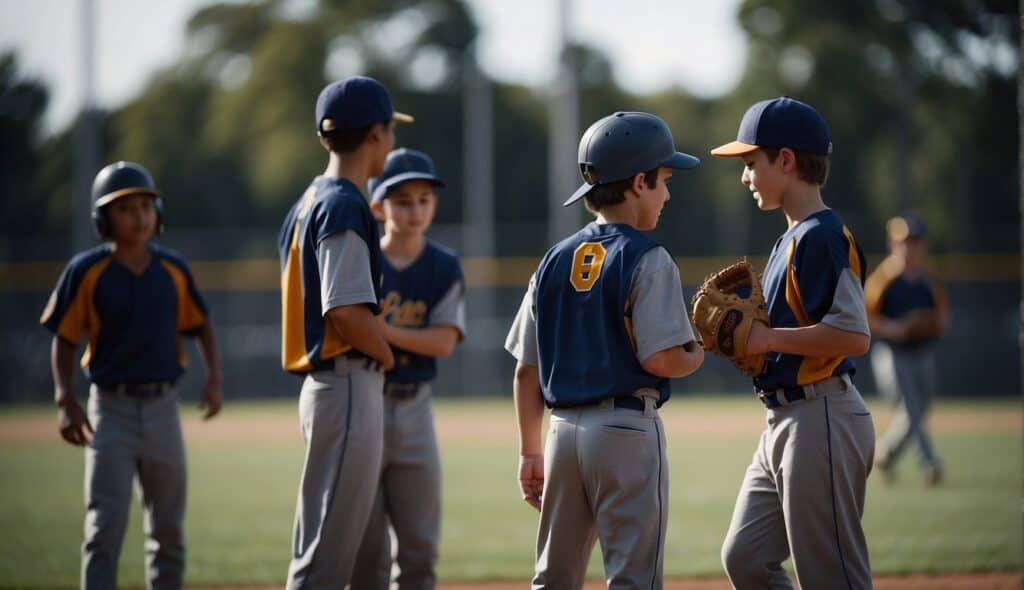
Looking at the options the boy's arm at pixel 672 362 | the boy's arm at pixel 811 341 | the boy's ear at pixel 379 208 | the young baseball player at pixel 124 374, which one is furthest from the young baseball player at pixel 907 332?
the boy's arm at pixel 672 362

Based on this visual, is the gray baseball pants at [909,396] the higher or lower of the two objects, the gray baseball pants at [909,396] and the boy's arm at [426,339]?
the lower

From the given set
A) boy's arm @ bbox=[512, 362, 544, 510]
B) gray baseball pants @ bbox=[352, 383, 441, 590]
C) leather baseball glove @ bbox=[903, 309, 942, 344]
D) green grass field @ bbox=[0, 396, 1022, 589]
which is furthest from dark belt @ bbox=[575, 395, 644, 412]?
leather baseball glove @ bbox=[903, 309, 942, 344]

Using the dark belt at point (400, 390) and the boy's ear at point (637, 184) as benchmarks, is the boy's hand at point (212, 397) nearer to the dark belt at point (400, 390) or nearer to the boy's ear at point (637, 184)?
the dark belt at point (400, 390)

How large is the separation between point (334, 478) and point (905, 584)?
3434 mm

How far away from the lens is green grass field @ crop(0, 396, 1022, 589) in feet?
21.6

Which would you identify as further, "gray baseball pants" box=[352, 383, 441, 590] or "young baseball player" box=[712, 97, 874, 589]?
"gray baseball pants" box=[352, 383, 441, 590]

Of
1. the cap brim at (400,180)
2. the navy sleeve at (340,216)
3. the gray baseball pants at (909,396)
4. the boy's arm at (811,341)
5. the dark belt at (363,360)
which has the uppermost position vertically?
the cap brim at (400,180)

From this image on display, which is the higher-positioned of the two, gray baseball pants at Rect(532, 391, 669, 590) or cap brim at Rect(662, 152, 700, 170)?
cap brim at Rect(662, 152, 700, 170)

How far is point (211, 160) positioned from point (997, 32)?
81.0 feet

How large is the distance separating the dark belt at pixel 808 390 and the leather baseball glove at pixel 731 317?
0.10 meters

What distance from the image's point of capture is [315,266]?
395cm

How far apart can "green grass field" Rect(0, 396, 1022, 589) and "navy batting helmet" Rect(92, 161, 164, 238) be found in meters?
2.10

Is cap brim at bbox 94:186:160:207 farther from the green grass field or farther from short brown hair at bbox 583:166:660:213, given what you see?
short brown hair at bbox 583:166:660:213

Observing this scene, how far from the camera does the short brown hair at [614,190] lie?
373 centimetres
